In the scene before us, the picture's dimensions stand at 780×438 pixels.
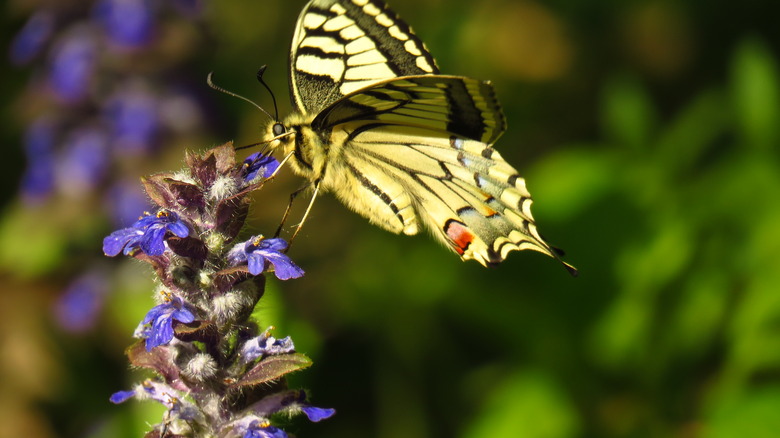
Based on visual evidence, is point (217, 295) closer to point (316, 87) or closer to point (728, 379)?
point (316, 87)

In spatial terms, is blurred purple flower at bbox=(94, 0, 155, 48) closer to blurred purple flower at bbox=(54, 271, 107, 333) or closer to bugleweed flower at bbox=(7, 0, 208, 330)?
bugleweed flower at bbox=(7, 0, 208, 330)

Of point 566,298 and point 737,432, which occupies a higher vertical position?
point 566,298

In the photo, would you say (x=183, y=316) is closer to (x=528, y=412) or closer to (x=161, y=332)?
(x=161, y=332)

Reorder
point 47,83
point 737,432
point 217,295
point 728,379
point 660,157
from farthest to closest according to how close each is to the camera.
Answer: point 47,83 < point 660,157 < point 728,379 < point 737,432 < point 217,295

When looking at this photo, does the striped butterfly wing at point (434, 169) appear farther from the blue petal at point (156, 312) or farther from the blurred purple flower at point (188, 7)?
the blurred purple flower at point (188, 7)

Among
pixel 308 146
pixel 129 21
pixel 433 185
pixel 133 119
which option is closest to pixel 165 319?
pixel 308 146

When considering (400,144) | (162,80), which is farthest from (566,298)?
(162,80)

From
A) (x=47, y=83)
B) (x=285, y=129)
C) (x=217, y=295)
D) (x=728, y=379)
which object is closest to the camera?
(x=217, y=295)
